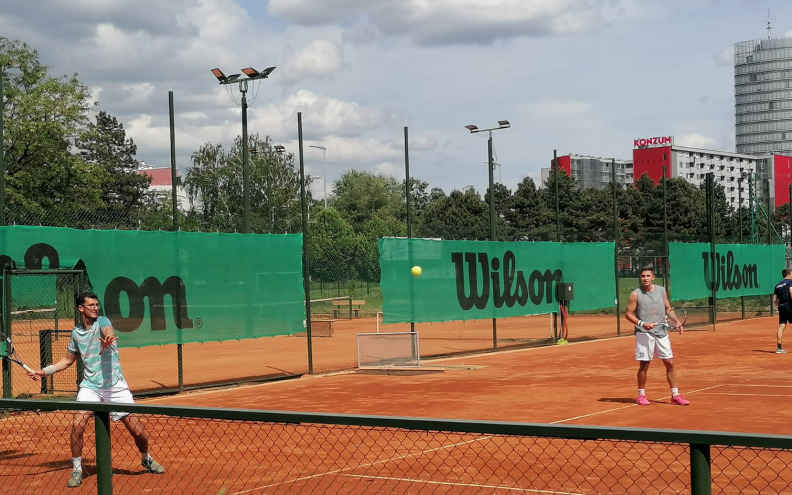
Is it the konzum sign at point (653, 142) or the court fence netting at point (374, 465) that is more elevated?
the konzum sign at point (653, 142)

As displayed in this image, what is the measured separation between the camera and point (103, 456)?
15.9 ft

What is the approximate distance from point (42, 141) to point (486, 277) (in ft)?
82.6

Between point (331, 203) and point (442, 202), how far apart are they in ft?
74.2

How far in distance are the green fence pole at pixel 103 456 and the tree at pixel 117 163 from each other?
6673 cm

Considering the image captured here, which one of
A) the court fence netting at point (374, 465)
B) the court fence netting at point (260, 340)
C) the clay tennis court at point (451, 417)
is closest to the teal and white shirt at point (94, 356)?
the court fence netting at point (374, 465)

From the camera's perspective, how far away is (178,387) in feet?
45.4

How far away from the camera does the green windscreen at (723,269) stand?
1008 inches

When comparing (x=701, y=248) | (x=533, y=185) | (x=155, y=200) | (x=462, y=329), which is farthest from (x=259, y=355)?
(x=155, y=200)

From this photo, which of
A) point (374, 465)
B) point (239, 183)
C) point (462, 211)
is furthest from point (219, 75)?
point (462, 211)

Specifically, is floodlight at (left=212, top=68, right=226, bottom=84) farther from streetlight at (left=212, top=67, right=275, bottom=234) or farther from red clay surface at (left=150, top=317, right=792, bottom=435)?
red clay surface at (left=150, top=317, right=792, bottom=435)

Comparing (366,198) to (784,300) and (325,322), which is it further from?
(784,300)

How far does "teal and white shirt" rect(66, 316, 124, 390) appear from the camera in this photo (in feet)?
25.3


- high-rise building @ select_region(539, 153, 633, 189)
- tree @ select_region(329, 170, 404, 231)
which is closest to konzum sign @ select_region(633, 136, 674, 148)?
high-rise building @ select_region(539, 153, 633, 189)

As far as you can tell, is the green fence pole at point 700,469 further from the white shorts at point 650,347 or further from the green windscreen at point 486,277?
the green windscreen at point 486,277
